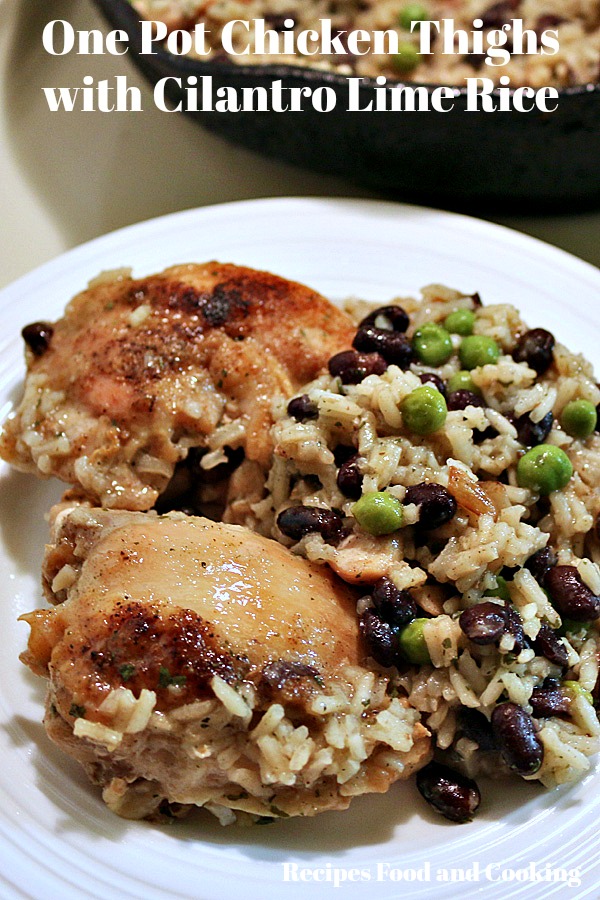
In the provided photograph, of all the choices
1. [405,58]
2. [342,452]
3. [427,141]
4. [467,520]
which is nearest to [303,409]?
[342,452]

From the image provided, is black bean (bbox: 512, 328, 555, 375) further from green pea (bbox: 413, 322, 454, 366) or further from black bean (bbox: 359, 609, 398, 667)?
black bean (bbox: 359, 609, 398, 667)

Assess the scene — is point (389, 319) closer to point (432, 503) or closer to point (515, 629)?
point (432, 503)

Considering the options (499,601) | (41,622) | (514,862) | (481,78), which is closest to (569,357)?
(499,601)

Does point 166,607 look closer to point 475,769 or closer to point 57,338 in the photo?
point 475,769

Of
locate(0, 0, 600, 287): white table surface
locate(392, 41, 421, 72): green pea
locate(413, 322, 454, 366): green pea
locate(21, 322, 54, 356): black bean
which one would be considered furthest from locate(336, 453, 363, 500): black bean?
locate(392, 41, 421, 72): green pea

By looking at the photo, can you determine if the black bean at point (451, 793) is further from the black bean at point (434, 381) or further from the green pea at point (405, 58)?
the green pea at point (405, 58)

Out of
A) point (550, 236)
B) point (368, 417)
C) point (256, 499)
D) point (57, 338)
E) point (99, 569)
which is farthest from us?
point (550, 236)
